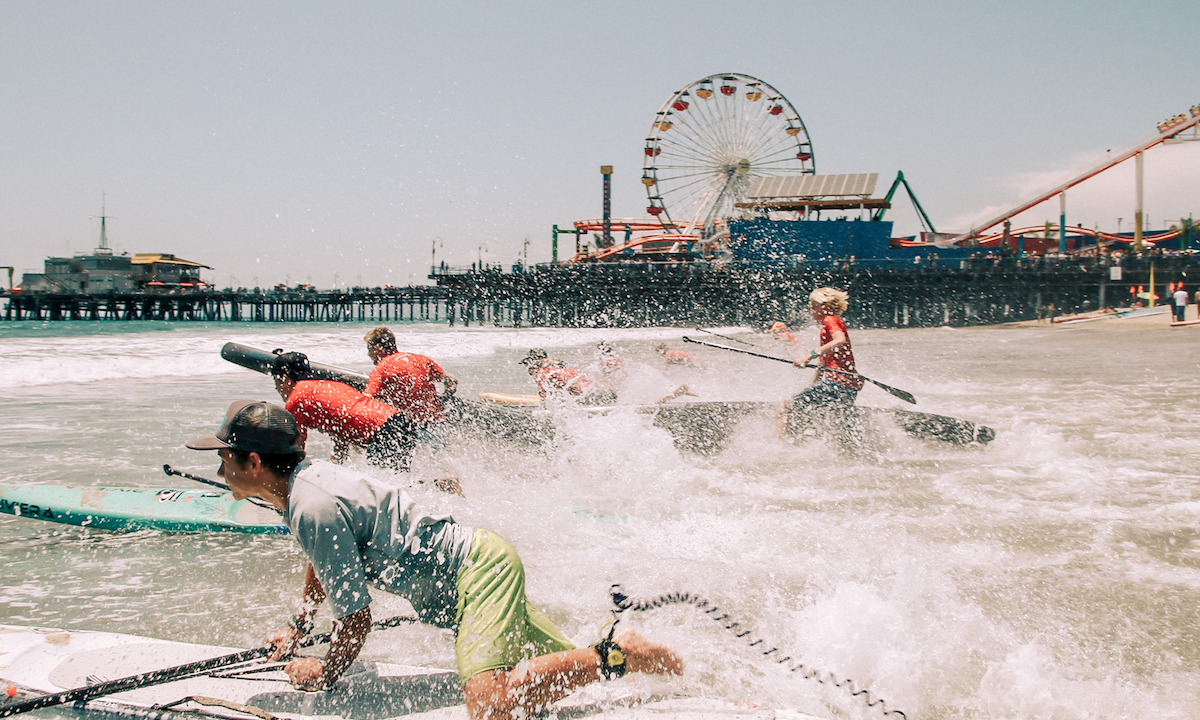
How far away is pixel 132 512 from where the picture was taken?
16.3 ft

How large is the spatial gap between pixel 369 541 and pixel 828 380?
17.9ft

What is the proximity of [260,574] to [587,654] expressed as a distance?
282 cm

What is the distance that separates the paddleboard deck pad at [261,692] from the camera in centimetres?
233

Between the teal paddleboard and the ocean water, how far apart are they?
172mm

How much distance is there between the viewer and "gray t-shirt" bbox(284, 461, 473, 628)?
2.23 m

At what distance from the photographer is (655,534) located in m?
5.00

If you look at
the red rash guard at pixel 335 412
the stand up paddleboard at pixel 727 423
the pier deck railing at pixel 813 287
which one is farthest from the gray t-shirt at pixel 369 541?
the pier deck railing at pixel 813 287

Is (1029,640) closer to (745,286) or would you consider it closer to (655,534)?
(655,534)

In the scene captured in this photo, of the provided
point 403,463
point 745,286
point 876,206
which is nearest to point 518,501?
point 403,463

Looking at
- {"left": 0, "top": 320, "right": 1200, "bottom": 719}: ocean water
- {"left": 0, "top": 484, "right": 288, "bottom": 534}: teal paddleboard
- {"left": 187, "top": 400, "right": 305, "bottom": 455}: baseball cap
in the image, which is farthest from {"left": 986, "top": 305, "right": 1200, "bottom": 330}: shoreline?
{"left": 187, "top": 400, "right": 305, "bottom": 455}: baseball cap

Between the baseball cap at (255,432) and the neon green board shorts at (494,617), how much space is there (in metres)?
0.68

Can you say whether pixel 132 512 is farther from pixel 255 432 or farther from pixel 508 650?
pixel 508 650

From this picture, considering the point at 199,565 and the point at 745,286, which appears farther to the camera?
the point at 745,286

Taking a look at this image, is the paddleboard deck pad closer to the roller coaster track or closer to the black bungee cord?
the black bungee cord
